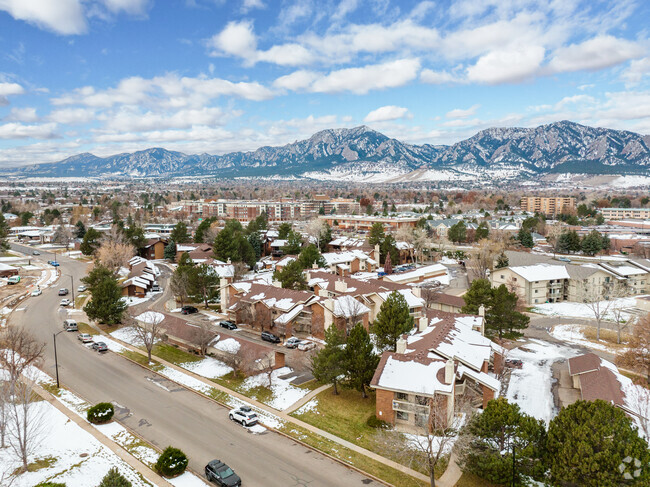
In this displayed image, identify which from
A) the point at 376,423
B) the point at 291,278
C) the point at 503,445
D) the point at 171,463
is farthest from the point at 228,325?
the point at 503,445

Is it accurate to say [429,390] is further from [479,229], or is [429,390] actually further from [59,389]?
[479,229]

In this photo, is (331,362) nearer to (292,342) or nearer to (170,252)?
(292,342)

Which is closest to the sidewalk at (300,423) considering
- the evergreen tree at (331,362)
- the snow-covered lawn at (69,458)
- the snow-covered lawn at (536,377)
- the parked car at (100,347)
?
the parked car at (100,347)

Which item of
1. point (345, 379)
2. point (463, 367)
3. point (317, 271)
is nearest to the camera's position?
point (463, 367)

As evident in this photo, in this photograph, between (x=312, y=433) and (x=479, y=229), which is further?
(x=479, y=229)

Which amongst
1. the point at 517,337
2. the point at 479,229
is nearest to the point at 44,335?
the point at 517,337

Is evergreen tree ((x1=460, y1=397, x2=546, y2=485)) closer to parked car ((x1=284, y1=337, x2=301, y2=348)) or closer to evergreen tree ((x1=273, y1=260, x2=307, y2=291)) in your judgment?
parked car ((x1=284, y1=337, x2=301, y2=348))

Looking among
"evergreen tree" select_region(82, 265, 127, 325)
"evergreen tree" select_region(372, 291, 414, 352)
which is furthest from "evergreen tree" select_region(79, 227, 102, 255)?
"evergreen tree" select_region(372, 291, 414, 352)
